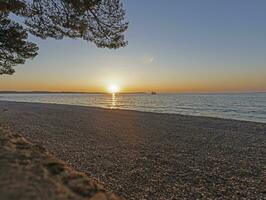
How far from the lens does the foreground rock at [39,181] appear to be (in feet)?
11.6

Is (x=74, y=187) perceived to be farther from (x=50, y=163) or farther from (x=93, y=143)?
(x=93, y=143)

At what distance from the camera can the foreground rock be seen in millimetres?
3529

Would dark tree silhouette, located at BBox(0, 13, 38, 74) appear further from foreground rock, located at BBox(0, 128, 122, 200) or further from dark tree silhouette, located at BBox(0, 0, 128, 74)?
foreground rock, located at BBox(0, 128, 122, 200)

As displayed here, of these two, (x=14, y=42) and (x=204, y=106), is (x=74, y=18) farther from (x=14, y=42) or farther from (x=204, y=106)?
(x=204, y=106)

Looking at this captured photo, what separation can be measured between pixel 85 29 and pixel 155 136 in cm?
769

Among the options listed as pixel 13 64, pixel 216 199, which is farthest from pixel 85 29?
pixel 13 64

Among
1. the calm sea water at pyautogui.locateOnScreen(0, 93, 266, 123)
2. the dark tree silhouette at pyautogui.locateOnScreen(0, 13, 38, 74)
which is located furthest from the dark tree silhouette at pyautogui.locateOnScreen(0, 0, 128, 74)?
the calm sea water at pyautogui.locateOnScreen(0, 93, 266, 123)

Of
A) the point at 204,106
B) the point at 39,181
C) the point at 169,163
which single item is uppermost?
the point at 39,181

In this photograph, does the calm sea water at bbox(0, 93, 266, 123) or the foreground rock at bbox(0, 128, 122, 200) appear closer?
the foreground rock at bbox(0, 128, 122, 200)

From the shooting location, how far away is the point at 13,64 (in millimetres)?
22188

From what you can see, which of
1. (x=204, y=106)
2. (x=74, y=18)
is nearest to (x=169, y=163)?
(x=74, y=18)

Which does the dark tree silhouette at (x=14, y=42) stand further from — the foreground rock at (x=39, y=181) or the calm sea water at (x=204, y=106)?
the calm sea water at (x=204, y=106)

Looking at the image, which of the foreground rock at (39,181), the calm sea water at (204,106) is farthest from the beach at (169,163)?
the calm sea water at (204,106)

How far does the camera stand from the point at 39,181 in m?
3.90
